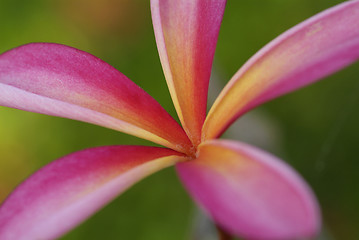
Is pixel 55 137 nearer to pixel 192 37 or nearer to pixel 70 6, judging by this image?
pixel 70 6

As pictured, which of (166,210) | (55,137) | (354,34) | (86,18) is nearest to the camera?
(354,34)

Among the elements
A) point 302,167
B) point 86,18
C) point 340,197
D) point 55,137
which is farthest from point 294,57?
point 86,18

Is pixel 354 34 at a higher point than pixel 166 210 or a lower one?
higher

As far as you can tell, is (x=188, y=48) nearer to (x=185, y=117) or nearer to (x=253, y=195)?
(x=185, y=117)

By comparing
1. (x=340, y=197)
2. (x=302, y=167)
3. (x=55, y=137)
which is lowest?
(x=340, y=197)

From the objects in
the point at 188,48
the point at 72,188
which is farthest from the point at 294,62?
the point at 72,188

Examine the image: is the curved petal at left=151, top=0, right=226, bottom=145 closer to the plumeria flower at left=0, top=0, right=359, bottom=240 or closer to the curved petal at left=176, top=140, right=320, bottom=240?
the plumeria flower at left=0, top=0, right=359, bottom=240

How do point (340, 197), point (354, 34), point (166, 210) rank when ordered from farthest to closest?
1. point (166, 210)
2. point (340, 197)
3. point (354, 34)

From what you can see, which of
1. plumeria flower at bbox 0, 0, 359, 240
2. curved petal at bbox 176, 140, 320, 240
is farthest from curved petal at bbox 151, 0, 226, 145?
curved petal at bbox 176, 140, 320, 240
